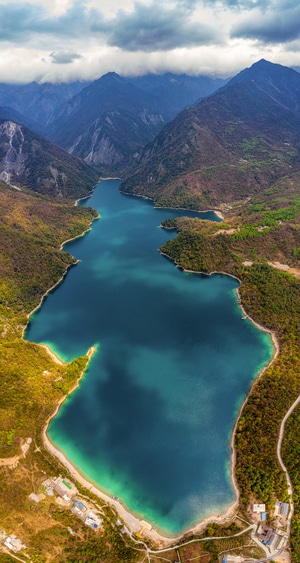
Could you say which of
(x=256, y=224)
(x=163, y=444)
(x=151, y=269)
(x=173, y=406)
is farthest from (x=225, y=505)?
(x=256, y=224)

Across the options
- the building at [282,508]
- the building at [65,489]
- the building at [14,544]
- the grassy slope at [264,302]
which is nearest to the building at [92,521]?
the building at [65,489]

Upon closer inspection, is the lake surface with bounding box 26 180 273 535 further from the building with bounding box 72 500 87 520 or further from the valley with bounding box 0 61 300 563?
the building with bounding box 72 500 87 520

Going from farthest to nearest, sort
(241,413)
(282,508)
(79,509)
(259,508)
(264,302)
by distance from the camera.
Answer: (264,302), (241,413), (79,509), (259,508), (282,508)

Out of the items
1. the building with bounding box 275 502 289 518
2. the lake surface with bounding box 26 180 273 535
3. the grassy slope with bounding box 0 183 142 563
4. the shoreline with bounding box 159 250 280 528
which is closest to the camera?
the grassy slope with bounding box 0 183 142 563

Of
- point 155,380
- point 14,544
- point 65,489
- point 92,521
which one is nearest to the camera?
point 14,544

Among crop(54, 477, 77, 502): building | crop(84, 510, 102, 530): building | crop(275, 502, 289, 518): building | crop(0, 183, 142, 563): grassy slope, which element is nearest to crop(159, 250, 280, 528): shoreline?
crop(275, 502, 289, 518): building

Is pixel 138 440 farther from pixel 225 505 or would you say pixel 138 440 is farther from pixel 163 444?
pixel 225 505

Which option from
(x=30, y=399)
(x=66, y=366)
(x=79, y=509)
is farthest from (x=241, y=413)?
(x=30, y=399)

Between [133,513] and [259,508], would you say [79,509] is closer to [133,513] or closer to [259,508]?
[133,513]

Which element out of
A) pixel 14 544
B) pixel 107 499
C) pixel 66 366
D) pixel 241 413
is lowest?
pixel 107 499
